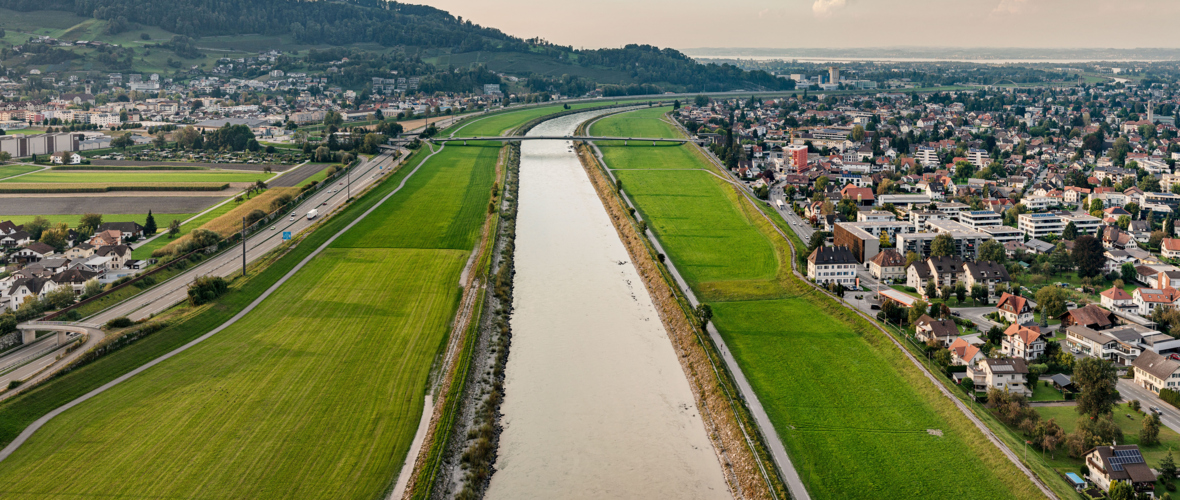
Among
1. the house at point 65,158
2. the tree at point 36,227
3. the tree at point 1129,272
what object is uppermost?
the house at point 65,158

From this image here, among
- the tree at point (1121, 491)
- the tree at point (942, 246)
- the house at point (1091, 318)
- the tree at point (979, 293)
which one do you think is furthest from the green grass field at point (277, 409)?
the house at point (1091, 318)

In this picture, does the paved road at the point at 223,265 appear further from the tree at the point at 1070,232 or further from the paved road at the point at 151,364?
the tree at the point at 1070,232

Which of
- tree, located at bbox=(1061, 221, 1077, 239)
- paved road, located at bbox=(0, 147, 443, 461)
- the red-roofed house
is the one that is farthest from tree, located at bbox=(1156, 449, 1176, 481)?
the red-roofed house

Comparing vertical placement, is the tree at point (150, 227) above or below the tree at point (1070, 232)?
below

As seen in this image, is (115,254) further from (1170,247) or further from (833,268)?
(1170,247)

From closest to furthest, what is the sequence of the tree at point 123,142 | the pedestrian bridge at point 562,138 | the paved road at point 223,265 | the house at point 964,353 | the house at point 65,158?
the house at point 964,353, the paved road at point 223,265, the house at point 65,158, the tree at point 123,142, the pedestrian bridge at point 562,138

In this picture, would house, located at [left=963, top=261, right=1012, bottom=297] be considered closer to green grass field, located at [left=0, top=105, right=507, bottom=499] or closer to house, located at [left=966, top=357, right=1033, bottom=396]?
house, located at [left=966, top=357, right=1033, bottom=396]
